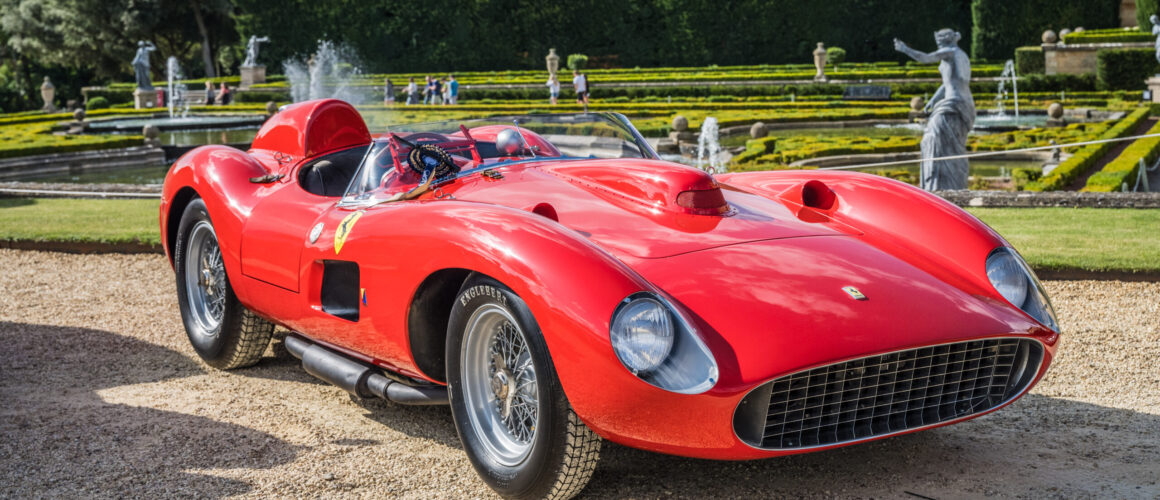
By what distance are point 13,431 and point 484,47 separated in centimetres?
4924

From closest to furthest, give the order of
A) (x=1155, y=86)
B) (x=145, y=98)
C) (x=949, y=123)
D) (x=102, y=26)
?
(x=949, y=123) < (x=1155, y=86) < (x=145, y=98) < (x=102, y=26)

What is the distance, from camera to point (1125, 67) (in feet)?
101

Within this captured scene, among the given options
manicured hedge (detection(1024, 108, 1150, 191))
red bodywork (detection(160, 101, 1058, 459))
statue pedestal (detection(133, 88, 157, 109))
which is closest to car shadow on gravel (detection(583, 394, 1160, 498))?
red bodywork (detection(160, 101, 1058, 459))

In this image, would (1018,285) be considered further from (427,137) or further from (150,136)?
(150,136)

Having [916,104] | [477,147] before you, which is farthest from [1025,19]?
[477,147]

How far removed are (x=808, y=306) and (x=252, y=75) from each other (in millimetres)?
45958

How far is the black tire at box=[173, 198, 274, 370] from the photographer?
5207mm

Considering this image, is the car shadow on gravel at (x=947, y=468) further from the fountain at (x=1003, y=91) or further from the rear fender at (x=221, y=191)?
the fountain at (x=1003, y=91)

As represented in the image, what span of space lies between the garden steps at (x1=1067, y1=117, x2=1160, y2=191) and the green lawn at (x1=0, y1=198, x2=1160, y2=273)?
3.83m

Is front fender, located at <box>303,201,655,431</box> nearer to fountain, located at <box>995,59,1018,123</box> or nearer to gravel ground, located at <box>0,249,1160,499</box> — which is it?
gravel ground, located at <box>0,249,1160,499</box>

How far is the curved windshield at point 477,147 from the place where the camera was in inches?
174

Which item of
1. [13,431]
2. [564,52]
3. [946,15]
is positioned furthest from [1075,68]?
[13,431]

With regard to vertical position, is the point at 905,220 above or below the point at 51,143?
below

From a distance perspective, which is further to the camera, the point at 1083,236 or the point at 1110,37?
the point at 1110,37
